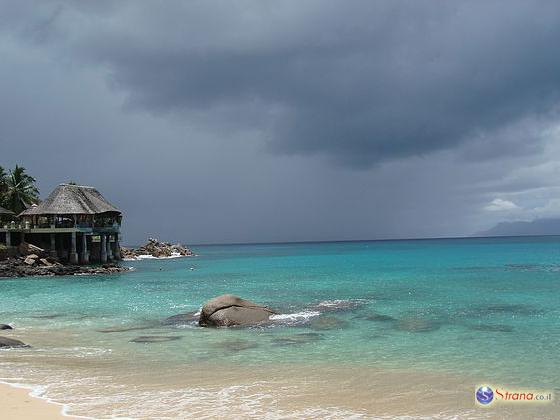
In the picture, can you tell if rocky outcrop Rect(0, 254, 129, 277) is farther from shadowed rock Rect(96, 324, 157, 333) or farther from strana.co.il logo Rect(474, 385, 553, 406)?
strana.co.il logo Rect(474, 385, 553, 406)

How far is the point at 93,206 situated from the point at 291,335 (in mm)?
52154

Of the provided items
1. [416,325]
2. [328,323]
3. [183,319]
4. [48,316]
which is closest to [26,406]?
[183,319]

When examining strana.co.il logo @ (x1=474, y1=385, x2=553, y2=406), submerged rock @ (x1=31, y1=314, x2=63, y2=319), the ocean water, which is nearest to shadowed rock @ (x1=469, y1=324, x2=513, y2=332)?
the ocean water

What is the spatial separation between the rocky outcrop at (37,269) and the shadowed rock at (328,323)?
37413mm

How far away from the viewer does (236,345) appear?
51.3 ft

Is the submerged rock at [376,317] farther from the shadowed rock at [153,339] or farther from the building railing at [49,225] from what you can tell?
the building railing at [49,225]

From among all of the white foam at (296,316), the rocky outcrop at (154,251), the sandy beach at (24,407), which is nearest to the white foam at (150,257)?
the rocky outcrop at (154,251)

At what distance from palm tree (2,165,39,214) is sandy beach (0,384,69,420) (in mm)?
65419

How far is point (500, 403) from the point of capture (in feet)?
32.3

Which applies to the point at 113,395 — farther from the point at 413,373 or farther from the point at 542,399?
the point at 542,399

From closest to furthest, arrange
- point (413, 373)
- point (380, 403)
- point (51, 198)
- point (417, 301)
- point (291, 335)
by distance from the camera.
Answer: point (380, 403) < point (413, 373) < point (291, 335) < point (417, 301) < point (51, 198)

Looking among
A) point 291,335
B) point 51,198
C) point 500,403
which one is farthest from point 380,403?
point 51,198

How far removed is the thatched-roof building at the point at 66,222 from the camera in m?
58.2

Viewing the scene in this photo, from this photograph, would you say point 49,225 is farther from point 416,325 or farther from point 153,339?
point 416,325
